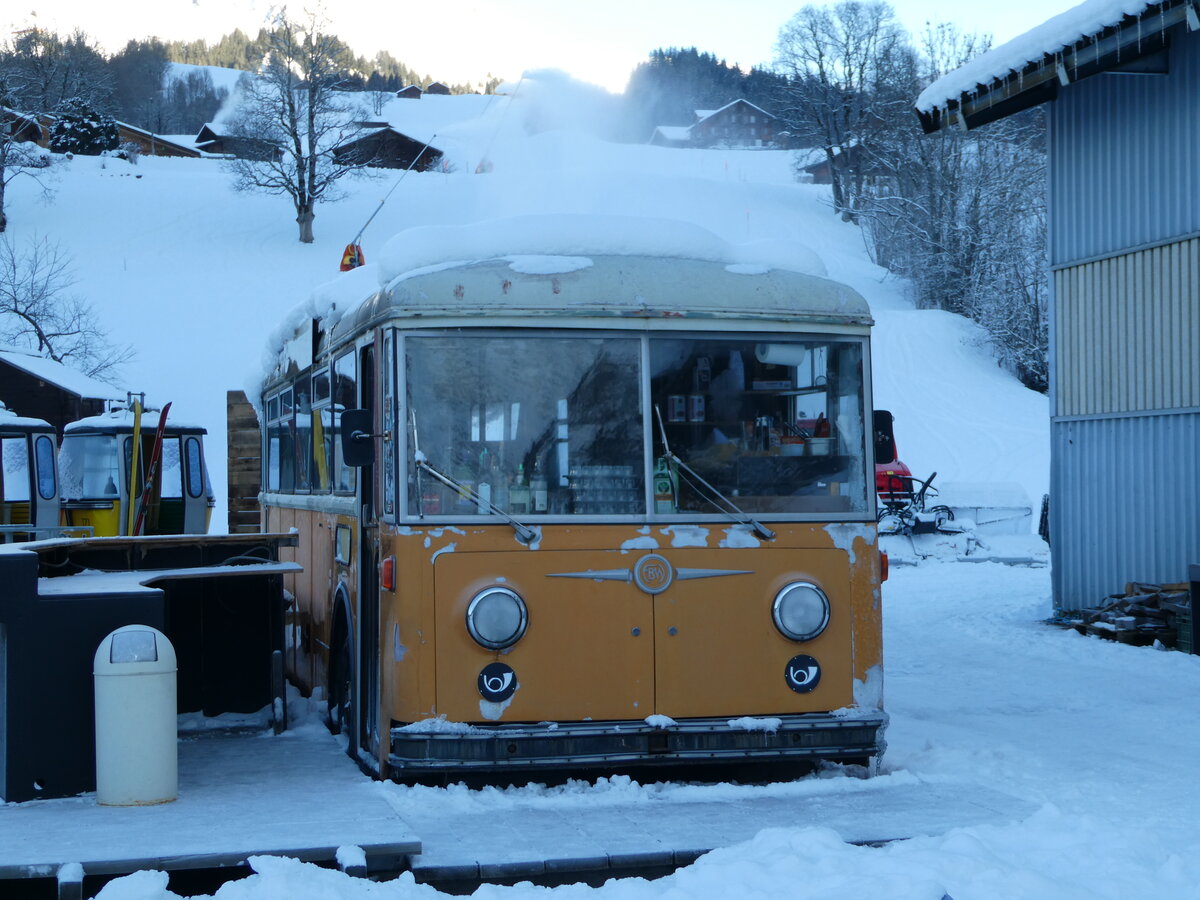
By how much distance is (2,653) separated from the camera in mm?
6777

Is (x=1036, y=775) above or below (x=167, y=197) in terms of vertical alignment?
below

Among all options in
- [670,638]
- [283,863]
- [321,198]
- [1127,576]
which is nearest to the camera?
[283,863]

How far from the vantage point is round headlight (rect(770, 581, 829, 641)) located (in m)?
7.12

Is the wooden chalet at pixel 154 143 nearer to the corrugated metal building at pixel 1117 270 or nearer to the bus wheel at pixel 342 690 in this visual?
the corrugated metal building at pixel 1117 270

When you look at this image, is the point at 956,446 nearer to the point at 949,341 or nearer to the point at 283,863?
the point at 949,341

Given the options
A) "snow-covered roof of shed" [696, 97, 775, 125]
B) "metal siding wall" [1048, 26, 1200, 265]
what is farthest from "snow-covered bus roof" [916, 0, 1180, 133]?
"snow-covered roof of shed" [696, 97, 775, 125]

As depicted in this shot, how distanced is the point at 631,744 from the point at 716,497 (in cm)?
128

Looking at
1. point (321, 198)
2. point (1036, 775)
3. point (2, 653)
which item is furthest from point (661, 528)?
point (321, 198)

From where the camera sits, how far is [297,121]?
65562 millimetres

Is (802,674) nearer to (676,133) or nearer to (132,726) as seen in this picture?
(132,726)

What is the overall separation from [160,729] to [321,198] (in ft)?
200

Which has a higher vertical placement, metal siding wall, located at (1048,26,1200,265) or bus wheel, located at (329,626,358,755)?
metal siding wall, located at (1048,26,1200,265)

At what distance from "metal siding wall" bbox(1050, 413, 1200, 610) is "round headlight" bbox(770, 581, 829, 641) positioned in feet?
24.2

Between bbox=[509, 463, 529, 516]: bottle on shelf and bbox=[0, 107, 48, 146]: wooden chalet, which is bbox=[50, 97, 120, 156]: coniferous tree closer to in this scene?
bbox=[0, 107, 48, 146]: wooden chalet
